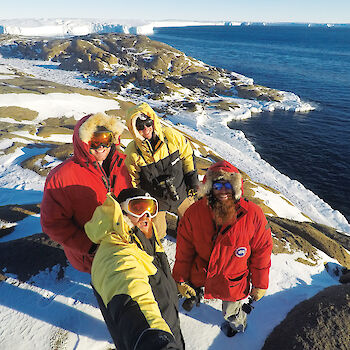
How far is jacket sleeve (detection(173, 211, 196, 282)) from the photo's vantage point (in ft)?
12.9

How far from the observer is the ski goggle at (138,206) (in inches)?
120

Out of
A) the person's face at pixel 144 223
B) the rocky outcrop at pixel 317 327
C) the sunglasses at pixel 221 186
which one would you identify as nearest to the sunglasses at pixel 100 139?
the person's face at pixel 144 223

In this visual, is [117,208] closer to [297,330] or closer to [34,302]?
[34,302]

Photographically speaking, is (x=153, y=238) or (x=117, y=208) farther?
(x=153, y=238)

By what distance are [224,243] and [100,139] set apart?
2.61m

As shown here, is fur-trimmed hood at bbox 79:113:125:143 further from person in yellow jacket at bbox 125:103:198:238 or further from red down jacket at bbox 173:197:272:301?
red down jacket at bbox 173:197:272:301

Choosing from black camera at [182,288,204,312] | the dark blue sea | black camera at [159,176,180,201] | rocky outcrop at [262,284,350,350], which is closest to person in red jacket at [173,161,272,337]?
black camera at [182,288,204,312]

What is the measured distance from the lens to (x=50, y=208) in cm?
363

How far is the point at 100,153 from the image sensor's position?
3951mm

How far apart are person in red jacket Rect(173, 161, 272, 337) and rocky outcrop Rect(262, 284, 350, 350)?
102 cm

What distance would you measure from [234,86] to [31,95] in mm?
45994

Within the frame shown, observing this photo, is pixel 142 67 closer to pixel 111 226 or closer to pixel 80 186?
pixel 80 186

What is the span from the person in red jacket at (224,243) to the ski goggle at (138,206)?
36.7 inches

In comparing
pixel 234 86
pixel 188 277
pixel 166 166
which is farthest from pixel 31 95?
pixel 234 86
